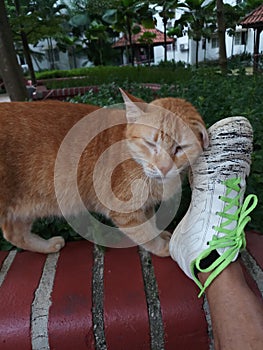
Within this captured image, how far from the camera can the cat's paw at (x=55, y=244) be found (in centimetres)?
139

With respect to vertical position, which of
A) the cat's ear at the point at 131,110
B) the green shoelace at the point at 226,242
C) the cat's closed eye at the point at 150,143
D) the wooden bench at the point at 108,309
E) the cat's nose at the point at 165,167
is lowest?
the wooden bench at the point at 108,309

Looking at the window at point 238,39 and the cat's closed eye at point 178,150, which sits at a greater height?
the cat's closed eye at point 178,150

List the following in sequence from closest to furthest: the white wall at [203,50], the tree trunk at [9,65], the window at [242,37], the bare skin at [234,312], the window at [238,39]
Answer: the bare skin at [234,312], the tree trunk at [9,65], the white wall at [203,50], the window at [242,37], the window at [238,39]

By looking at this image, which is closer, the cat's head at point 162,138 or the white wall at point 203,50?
the cat's head at point 162,138

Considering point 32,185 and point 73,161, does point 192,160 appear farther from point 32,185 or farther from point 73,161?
point 32,185

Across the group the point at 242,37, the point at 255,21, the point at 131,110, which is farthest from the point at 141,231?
the point at 242,37

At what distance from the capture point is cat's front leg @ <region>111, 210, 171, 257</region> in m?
1.32

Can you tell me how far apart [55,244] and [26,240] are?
127mm

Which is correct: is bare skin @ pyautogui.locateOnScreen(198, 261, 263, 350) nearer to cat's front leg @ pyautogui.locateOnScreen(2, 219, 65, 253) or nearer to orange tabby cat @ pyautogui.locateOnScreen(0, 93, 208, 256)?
orange tabby cat @ pyautogui.locateOnScreen(0, 93, 208, 256)

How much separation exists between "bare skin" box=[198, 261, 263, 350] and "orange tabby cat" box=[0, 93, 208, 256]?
314mm

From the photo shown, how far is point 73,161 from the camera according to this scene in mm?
1322

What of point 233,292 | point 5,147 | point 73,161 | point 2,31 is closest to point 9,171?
point 5,147

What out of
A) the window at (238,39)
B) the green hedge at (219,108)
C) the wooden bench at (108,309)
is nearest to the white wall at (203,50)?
the window at (238,39)

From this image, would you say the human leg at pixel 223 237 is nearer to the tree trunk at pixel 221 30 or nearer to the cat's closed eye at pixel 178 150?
the cat's closed eye at pixel 178 150
